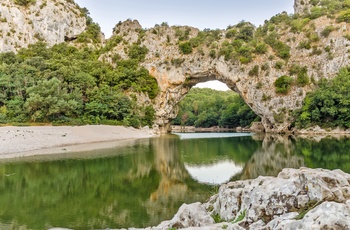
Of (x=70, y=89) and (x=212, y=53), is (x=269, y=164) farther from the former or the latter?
(x=212, y=53)

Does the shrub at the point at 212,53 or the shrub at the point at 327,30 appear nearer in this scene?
the shrub at the point at 327,30

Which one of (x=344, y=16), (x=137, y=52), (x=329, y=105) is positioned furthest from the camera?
(x=137, y=52)

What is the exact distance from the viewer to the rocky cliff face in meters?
68.5

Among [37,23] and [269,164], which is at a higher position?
[37,23]

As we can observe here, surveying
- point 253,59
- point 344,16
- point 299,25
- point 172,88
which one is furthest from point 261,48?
point 172,88

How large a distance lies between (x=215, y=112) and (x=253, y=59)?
138 feet

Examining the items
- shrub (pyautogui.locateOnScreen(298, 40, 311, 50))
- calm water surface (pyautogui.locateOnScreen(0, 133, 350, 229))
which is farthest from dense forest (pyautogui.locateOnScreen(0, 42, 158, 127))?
shrub (pyautogui.locateOnScreen(298, 40, 311, 50))

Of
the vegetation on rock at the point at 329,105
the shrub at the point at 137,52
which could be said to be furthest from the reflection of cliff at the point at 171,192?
the shrub at the point at 137,52

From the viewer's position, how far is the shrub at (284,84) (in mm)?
59312

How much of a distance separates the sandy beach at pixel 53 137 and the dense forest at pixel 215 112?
4456 centimetres

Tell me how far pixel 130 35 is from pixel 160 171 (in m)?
59.8

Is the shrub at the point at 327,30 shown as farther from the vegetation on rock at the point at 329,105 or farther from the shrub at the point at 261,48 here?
the shrub at the point at 261,48

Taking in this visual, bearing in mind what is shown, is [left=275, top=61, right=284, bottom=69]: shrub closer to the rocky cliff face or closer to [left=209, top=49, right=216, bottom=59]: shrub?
[left=209, top=49, right=216, bottom=59]: shrub

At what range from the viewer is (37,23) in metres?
74.6
